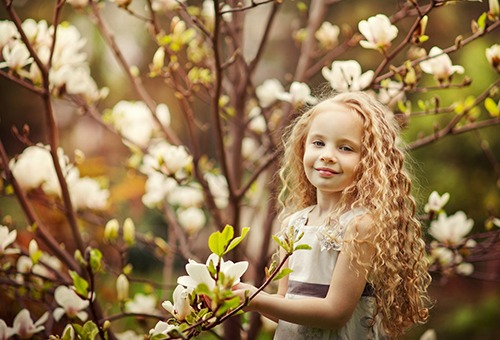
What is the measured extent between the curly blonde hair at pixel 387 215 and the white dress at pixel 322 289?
0.02 metres

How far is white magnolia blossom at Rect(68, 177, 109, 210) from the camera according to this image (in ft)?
5.53

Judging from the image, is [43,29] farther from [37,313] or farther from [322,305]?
[37,313]

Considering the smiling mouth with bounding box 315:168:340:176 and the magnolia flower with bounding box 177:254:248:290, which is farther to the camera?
the smiling mouth with bounding box 315:168:340:176

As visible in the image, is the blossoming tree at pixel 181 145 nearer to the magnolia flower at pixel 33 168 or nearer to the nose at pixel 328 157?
the magnolia flower at pixel 33 168

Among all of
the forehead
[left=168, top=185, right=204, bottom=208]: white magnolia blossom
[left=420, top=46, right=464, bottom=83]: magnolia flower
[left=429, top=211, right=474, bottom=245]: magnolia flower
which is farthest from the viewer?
[left=168, top=185, right=204, bottom=208]: white magnolia blossom

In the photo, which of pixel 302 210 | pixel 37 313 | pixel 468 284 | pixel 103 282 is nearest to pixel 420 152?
pixel 468 284

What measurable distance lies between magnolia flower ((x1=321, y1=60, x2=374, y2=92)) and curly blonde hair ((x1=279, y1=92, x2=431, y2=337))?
198mm

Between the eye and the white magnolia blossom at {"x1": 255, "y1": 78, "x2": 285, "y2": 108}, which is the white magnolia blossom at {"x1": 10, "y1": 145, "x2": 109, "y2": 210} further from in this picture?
the eye

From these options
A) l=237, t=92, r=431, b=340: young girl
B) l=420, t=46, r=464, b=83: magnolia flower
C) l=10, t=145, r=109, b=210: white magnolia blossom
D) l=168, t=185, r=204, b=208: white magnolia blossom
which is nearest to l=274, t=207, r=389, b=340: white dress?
l=237, t=92, r=431, b=340: young girl

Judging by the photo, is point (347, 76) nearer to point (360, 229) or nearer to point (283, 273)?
point (360, 229)

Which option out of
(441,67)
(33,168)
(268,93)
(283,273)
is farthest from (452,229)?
(33,168)

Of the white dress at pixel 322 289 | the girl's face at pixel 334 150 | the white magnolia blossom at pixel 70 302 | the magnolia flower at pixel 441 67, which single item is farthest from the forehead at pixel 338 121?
the white magnolia blossom at pixel 70 302

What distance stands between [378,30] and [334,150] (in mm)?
345

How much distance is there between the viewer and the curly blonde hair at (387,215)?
3.25ft
